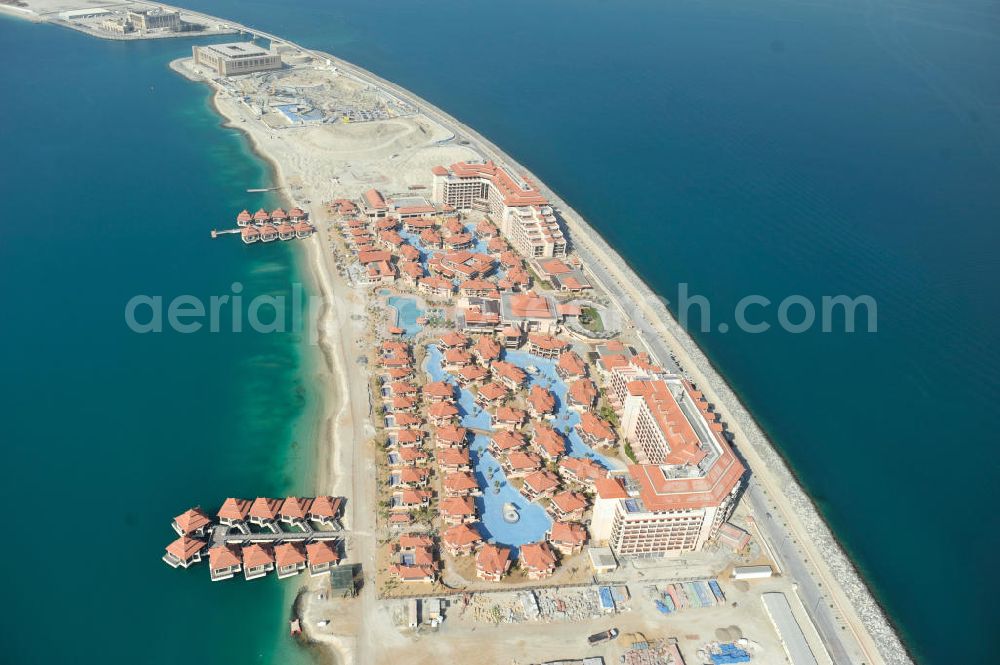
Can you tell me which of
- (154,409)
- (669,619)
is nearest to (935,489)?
(669,619)

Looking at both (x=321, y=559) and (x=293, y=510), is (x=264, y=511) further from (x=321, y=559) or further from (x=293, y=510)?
(x=321, y=559)

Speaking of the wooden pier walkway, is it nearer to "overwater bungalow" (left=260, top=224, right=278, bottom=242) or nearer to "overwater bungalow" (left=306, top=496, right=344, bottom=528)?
"overwater bungalow" (left=306, top=496, right=344, bottom=528)

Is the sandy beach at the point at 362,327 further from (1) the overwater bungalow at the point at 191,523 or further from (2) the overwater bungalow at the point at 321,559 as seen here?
(1) the overwater bungalow at the point at 191,523

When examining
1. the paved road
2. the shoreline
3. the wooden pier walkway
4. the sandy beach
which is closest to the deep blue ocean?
the shoreline

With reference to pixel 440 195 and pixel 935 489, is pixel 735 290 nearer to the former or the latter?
pixel 935 489

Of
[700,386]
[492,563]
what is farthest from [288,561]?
[700,386]

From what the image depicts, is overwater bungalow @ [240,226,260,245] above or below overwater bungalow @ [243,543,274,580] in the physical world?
above

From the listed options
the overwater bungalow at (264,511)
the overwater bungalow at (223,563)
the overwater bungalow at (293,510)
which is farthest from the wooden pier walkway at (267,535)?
the overwater bungalow at (223,563)
